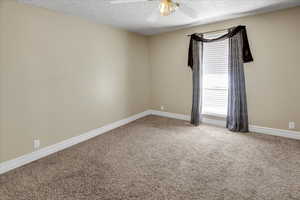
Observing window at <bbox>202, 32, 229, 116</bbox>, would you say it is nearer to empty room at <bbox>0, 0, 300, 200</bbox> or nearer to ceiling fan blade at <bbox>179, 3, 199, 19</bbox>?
empty room at <bbox>0, 0, 300, 200</bbox>

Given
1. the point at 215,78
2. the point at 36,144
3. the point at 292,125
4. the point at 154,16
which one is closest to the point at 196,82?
the point at 215,78

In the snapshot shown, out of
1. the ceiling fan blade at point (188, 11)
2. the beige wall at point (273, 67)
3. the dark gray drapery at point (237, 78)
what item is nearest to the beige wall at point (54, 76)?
the ceiling fan blade at point (188, 11)

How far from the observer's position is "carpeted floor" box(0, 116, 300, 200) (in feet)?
6.06

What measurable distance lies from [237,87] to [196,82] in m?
0.91

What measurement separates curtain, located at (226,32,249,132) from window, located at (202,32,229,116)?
19 centimetres

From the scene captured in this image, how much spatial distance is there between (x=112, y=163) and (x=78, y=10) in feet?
8.16

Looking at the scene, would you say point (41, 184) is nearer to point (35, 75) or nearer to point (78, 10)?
point (35, 75)

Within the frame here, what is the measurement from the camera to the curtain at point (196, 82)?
3.97 metres

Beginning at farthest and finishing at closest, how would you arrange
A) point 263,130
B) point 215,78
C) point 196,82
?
point 196,82 → point 215,78 → point 263,130

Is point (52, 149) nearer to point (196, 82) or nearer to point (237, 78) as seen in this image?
point (196, 82)

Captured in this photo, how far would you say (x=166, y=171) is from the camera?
7.41ft

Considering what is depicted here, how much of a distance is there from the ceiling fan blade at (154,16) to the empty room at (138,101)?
2 cm

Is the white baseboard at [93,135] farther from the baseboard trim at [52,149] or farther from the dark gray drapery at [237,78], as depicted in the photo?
the dark gray drapery at [237,78]

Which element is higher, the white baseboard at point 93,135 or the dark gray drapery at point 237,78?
the dark gray drapery at point 237,78
